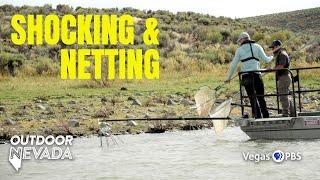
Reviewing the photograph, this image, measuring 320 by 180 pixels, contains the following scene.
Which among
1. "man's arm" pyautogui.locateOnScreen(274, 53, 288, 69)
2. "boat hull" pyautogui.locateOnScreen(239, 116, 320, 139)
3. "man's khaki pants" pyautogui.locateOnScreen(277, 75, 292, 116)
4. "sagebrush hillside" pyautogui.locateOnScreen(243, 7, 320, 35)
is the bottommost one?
"boat hull" pyautogui.locateOnScreen(239, 116, 320, 139)

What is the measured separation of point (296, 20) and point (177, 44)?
114ft

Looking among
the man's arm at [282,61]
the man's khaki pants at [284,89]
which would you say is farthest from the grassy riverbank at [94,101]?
the man's arm at [282,61]

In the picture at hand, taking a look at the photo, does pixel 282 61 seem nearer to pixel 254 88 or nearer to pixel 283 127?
pixel 254 88

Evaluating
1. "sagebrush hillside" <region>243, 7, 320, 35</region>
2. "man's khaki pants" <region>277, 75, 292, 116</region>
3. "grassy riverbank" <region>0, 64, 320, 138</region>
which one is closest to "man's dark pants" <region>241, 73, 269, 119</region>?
"man's khaki pants" <region>277, 75, 292, 116</region>

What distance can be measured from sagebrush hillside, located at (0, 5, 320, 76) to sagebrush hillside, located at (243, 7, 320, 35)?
8.38 ft

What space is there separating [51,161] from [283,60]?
17.4 feet

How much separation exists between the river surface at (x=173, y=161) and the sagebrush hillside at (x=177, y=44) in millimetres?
12329

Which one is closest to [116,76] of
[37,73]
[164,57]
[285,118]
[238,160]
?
[37,73]

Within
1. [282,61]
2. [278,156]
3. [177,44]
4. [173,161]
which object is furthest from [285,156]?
[177,44]

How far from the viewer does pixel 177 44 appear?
4694 centimetres

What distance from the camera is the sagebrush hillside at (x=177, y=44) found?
3456 cm

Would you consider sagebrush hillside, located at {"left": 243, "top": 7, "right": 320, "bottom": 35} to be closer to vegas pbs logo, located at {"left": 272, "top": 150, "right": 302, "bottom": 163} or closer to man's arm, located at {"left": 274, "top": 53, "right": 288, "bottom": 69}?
man's arm, located at {"left": 274, "top": 53, "right": 288, "bottom": 69}

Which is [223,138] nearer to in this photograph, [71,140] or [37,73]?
[71,140]

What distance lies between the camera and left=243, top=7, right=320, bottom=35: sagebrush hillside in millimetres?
70800
